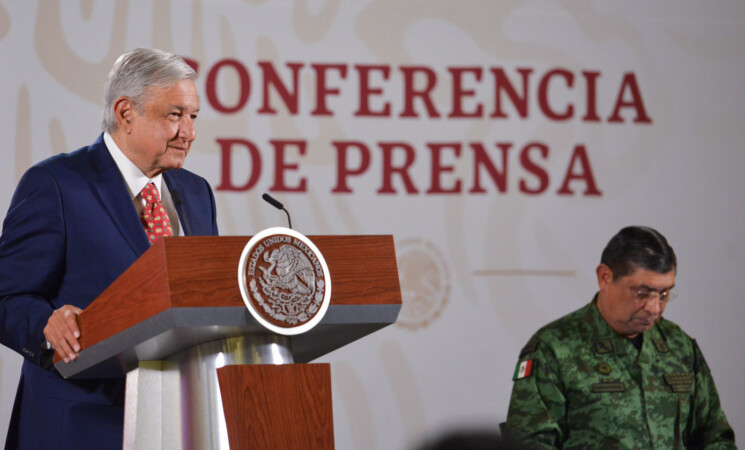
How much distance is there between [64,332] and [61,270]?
28cm

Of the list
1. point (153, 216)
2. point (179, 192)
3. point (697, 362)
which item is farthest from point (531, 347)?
point (153, 216)

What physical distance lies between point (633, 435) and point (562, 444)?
0.78 ft

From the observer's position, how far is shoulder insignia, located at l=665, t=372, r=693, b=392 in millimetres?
3529

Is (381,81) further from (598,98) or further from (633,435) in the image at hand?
(633,435)

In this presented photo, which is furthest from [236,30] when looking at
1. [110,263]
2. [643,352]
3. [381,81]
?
[110,263]

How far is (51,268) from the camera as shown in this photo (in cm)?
193

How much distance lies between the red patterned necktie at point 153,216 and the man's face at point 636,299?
1970 millimetres

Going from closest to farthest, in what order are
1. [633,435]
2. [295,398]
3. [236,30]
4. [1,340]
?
[295,398], [1,340], [633,435], [236,30]

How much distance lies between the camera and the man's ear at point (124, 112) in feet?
6.80

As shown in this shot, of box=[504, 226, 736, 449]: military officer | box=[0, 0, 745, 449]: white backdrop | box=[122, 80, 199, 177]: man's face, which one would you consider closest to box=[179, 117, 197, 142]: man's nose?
box=[122, 80, 199, 177]: man's face

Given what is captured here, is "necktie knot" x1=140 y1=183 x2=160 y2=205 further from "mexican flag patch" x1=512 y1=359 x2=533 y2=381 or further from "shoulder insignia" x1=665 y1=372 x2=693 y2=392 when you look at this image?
"shoulder insignia" x1=665 y1=372 x2=693 y2=392

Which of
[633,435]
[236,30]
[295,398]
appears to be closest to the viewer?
[295,398]

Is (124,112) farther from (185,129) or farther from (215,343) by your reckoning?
(215,343)

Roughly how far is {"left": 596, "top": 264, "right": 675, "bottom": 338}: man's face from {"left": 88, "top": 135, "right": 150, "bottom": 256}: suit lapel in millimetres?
2070
